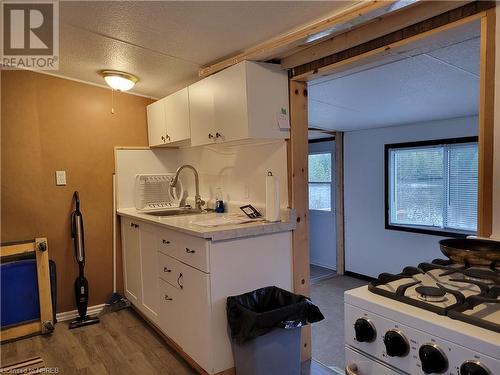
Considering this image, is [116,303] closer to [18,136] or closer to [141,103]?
[18,136]

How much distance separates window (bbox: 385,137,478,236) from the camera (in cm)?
352

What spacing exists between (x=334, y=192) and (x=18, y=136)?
154 inches

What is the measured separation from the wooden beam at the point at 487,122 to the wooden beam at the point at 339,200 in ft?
11.1

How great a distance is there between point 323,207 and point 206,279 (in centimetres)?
356

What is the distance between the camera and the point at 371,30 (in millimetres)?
1690

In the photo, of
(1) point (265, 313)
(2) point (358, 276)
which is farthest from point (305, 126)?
(2) point (358, 276)

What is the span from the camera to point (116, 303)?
3.36 meters

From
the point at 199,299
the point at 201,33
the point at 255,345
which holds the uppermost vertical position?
the point at 201,33

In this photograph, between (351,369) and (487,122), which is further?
(487,122)

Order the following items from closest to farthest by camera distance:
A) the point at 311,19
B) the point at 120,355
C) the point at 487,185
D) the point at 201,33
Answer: the point at 487,185
the point at 311,19
the point at 201,33
the point at 120,355

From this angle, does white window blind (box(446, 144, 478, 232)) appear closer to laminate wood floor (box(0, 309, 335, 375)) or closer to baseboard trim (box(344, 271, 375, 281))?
baseboard trim (box(344, 271, 375, 281))

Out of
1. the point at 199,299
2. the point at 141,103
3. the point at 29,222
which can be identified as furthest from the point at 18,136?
the point at 199,299

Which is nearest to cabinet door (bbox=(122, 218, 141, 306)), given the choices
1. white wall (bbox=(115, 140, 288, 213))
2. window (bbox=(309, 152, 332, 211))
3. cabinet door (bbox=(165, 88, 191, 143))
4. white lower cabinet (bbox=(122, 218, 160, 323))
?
white lower cabinet (bbox=(122, 218, 160, 323))

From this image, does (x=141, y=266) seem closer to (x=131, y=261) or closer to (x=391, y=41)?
(x=131, y=261)
